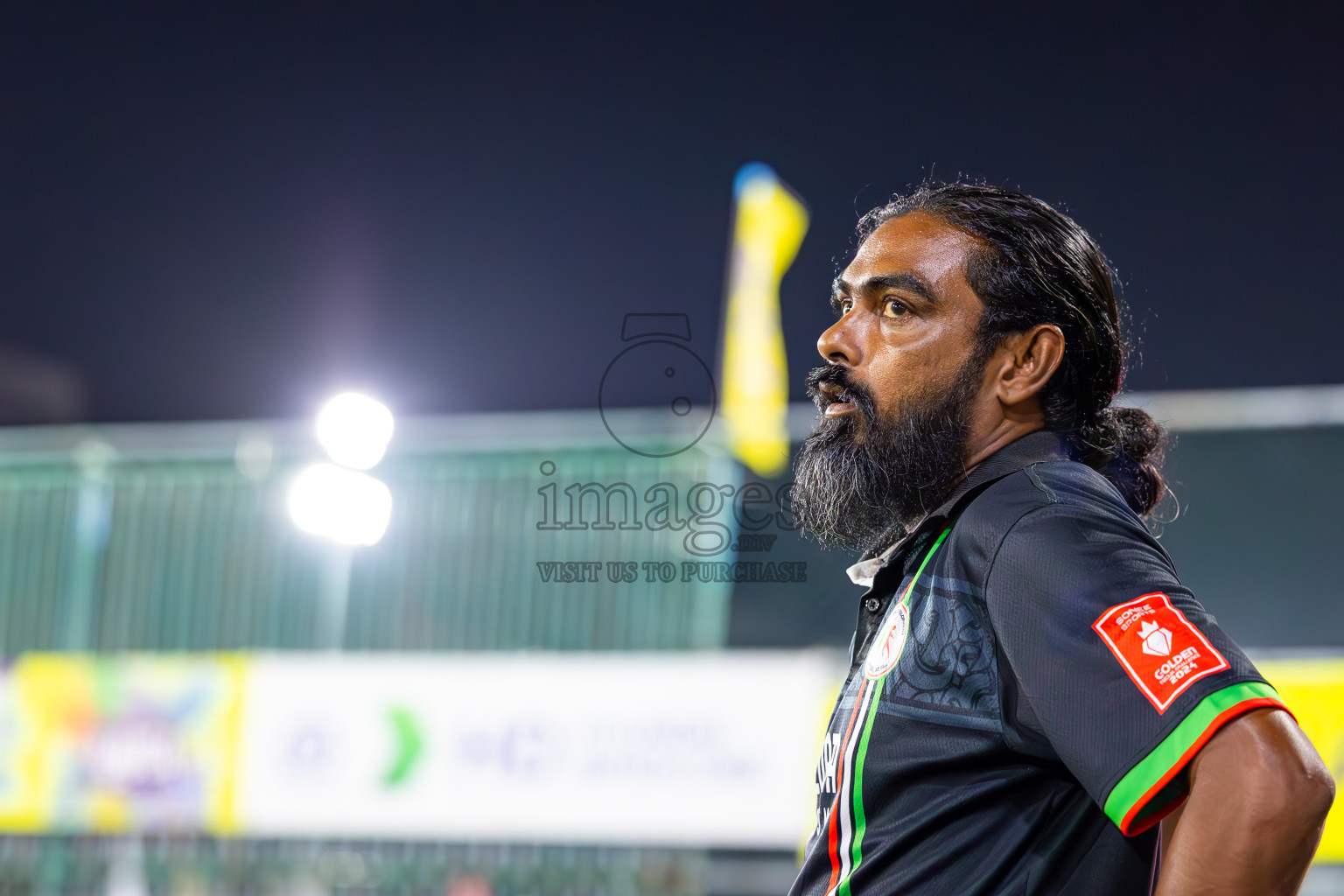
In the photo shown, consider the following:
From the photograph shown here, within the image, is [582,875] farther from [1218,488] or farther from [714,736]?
[1218,488]

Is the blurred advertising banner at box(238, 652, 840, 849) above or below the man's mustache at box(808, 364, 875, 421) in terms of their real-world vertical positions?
below

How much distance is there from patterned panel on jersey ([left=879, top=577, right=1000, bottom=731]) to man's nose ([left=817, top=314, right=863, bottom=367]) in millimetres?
346

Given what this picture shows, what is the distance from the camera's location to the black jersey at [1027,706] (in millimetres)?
865

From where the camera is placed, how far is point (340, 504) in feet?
15.9

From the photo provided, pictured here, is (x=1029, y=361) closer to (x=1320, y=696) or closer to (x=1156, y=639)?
(x=1156, y=639)

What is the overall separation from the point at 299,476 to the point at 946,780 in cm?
418

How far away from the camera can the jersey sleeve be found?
854 millimetres

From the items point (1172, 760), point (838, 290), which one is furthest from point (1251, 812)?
point (838, 290)

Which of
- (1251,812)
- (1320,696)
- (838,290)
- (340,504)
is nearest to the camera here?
(1251,812)

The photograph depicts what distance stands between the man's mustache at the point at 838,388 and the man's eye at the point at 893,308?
0.07m

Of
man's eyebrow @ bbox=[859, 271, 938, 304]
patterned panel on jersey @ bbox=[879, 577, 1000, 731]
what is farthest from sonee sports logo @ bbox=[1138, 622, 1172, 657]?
man's eyebrow @ bbox=[859, 271, 938, 304]

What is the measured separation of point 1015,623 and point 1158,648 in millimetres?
104

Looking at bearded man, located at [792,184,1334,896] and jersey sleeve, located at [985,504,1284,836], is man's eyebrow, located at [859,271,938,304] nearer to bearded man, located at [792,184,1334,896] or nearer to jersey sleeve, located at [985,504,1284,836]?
bearded man, located at [792,184,1334,896]

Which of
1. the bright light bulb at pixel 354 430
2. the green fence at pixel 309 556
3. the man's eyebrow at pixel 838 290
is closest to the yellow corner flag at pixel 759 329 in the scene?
the green fence at pixel 309 556
